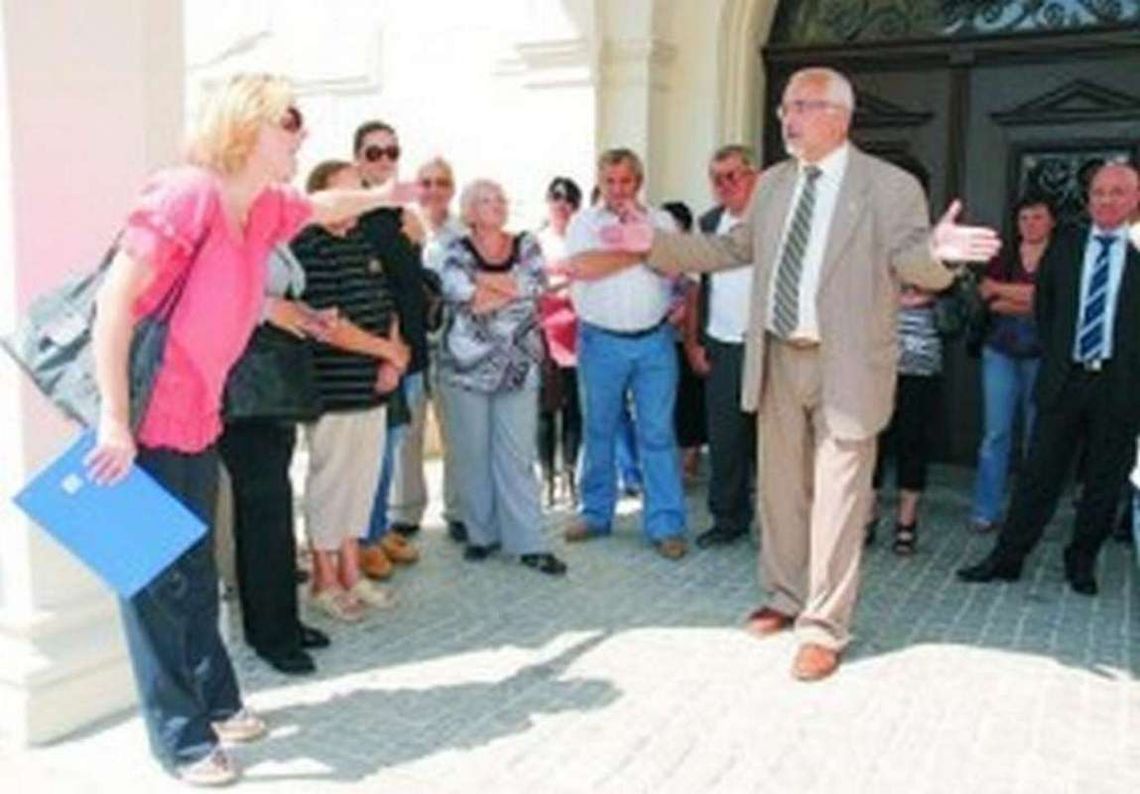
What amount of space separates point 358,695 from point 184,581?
892 millimetres

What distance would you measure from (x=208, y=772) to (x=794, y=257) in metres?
2.51

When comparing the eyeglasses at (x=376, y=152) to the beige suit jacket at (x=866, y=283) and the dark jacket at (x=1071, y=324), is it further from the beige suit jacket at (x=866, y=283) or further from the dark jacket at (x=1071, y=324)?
the dark jacket at (x=1071, y=324)

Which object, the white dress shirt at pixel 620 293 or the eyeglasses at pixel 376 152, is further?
the white dress shirt at pixel 620 293

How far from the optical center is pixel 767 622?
4617 mm

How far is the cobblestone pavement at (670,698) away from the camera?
340 cm

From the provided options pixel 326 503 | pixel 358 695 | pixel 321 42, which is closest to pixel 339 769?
pixel 358 695

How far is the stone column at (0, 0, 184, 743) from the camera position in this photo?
3.37 meters

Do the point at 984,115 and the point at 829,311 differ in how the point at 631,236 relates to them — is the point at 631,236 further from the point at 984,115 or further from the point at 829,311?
the point at 984,115

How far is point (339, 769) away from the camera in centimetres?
339

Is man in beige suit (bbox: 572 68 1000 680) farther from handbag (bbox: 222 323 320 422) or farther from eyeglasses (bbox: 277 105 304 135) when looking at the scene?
eyeglasses (bbox: 277 105 304 135)

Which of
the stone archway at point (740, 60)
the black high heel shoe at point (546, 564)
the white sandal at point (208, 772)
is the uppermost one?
the stone archway at point (740, 60)

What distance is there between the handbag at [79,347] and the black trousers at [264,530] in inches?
36.5

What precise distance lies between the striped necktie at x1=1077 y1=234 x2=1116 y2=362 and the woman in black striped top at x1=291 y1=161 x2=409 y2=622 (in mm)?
2791

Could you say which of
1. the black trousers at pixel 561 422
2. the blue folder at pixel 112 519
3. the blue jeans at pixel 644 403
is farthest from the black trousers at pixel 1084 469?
the blue folder at pixel 112 519
